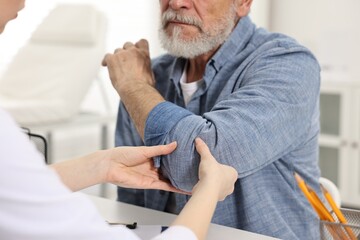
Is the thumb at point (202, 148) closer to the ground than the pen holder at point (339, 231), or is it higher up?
higher up

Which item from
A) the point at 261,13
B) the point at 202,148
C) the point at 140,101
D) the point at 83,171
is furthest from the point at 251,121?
the point at 261,13

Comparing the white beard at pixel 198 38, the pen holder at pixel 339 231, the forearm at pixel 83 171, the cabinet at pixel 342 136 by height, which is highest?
the white beard at pixel 198 38

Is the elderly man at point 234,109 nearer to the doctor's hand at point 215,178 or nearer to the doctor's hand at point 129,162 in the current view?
the doctor's hand at point 129,162

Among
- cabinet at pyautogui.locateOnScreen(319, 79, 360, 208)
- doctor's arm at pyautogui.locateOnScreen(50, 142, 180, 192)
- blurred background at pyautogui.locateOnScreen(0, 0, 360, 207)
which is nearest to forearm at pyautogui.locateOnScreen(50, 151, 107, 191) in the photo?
doctor's arm at pyautogui.locateOnScreen(50, 142, 180, 192)

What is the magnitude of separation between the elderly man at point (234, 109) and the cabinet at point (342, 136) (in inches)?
74.3

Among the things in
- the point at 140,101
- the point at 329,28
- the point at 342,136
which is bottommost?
the point at 342,136

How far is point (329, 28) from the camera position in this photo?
139 inches

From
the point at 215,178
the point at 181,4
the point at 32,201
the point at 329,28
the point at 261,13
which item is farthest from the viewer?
the point at 261,13

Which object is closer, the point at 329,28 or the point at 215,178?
the point at 215,178

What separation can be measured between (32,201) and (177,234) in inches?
8.6

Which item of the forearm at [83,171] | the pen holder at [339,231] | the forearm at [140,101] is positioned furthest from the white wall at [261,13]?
the pen holder at [339,231]

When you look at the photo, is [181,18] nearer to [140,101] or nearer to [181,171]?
[140,101]

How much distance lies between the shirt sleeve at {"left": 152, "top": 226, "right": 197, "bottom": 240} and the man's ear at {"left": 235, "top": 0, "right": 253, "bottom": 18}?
32.2 inches

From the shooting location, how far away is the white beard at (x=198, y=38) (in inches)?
54.9
